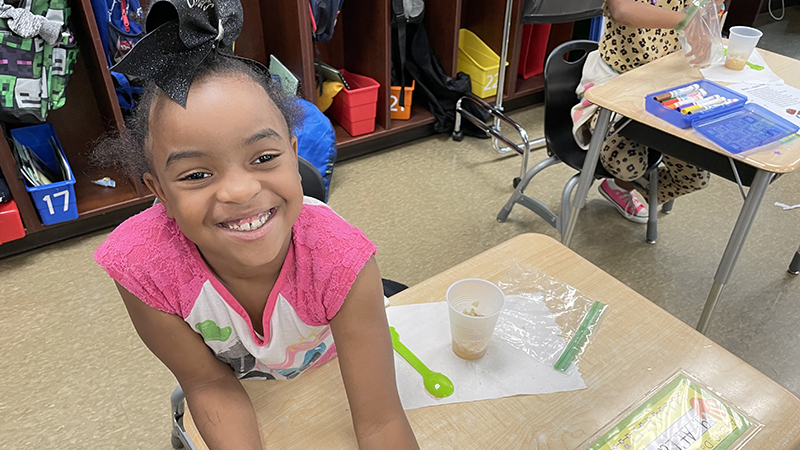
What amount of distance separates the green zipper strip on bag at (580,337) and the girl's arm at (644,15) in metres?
1.21

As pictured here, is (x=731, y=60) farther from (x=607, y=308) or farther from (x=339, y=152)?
(x=339, y=152)

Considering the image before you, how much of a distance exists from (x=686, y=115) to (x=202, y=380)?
1300 mm

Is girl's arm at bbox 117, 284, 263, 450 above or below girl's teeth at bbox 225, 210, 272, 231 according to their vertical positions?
below

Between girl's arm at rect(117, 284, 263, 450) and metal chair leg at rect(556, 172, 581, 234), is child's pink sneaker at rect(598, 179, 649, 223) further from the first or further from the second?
girl's arm at rect(117, 284, 263, 450)

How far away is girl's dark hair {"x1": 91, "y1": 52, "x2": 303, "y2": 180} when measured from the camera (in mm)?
663

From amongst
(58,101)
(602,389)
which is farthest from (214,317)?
(58,101)

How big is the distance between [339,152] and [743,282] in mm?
1785

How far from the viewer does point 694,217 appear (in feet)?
7.89

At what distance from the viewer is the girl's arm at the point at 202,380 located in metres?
0.74

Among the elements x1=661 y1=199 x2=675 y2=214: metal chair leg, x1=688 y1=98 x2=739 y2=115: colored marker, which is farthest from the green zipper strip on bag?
x1=661 y1=199 x2=675 y2=214: metal chair leg

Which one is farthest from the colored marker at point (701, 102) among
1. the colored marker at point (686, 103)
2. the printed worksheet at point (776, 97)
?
the printed worksheet at point (776, 97)

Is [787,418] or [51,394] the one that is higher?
[787,418]

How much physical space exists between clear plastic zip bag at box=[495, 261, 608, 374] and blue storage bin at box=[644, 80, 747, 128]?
0.74m

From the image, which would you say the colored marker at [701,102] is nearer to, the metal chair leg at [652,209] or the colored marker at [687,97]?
the colored marker at [687,97]
